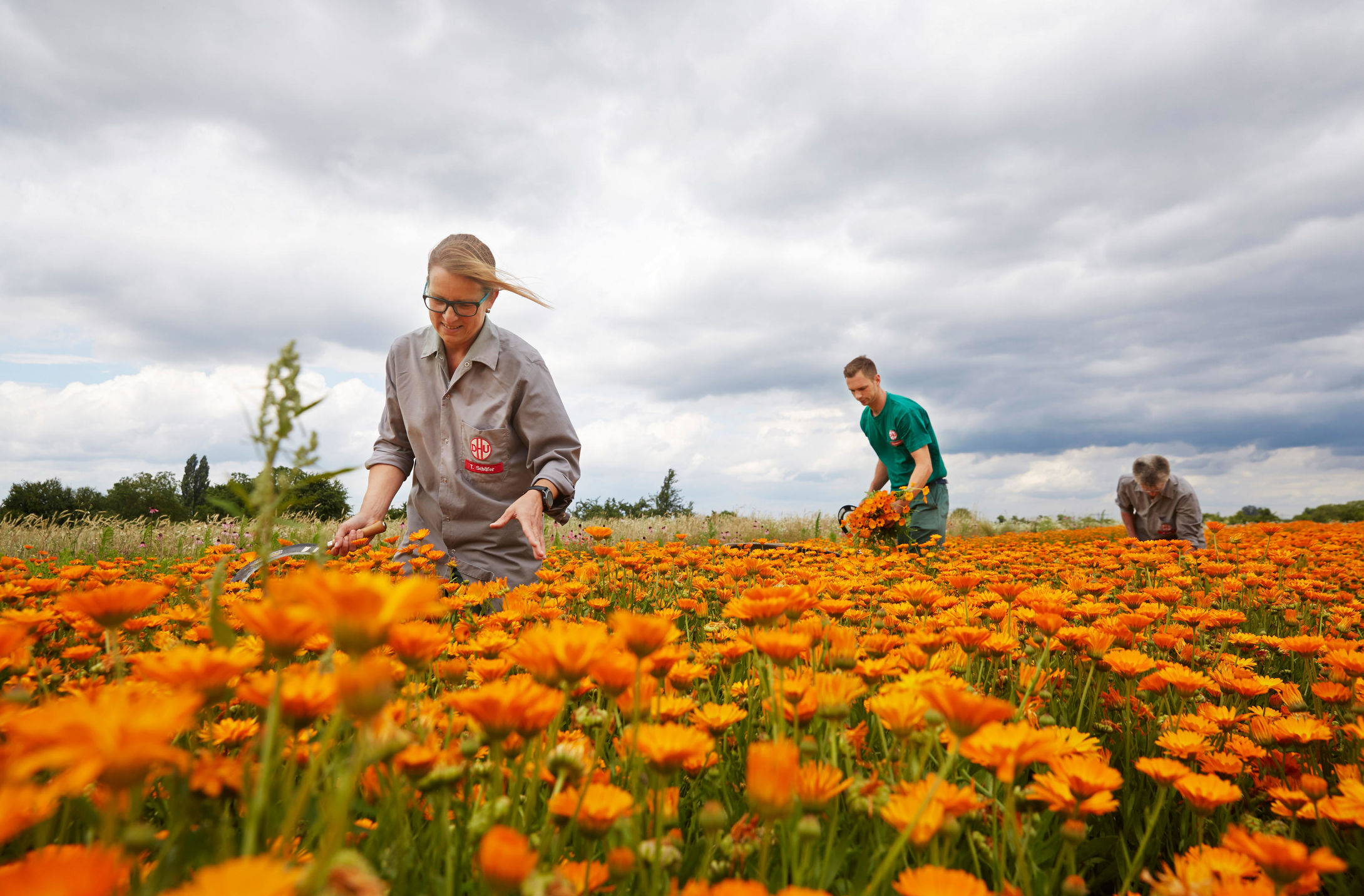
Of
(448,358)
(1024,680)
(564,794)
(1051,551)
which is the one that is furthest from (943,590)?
(448,358)

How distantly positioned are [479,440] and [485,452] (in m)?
0.08

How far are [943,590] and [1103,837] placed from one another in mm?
1431

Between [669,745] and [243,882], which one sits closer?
[243,882]

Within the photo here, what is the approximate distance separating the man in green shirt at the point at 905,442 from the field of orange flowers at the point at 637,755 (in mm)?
5238

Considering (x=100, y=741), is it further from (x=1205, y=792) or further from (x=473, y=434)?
(x=473, y=434)

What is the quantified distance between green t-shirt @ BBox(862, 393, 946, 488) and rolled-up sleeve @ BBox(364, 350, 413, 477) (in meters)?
5.11

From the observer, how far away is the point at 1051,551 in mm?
4805

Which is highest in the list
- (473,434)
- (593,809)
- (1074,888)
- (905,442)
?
(905,442)

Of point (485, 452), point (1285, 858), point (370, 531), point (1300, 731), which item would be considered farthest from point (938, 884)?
point (485, 452)

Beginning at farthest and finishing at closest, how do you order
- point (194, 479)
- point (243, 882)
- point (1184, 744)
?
1. point (194, 479)
2. point (1184, 744)
3. point (243, 882)

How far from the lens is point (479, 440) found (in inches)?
156

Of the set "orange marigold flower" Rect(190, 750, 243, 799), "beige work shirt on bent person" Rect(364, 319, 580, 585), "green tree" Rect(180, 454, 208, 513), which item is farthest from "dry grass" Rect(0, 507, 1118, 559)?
"green tree" Rect(180, 454, 208, 513)

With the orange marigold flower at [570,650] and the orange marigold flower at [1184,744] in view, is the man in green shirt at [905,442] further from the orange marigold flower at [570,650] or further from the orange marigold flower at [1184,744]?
the orange marigold flower at [570,650]

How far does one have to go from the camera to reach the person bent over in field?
24.1ft
